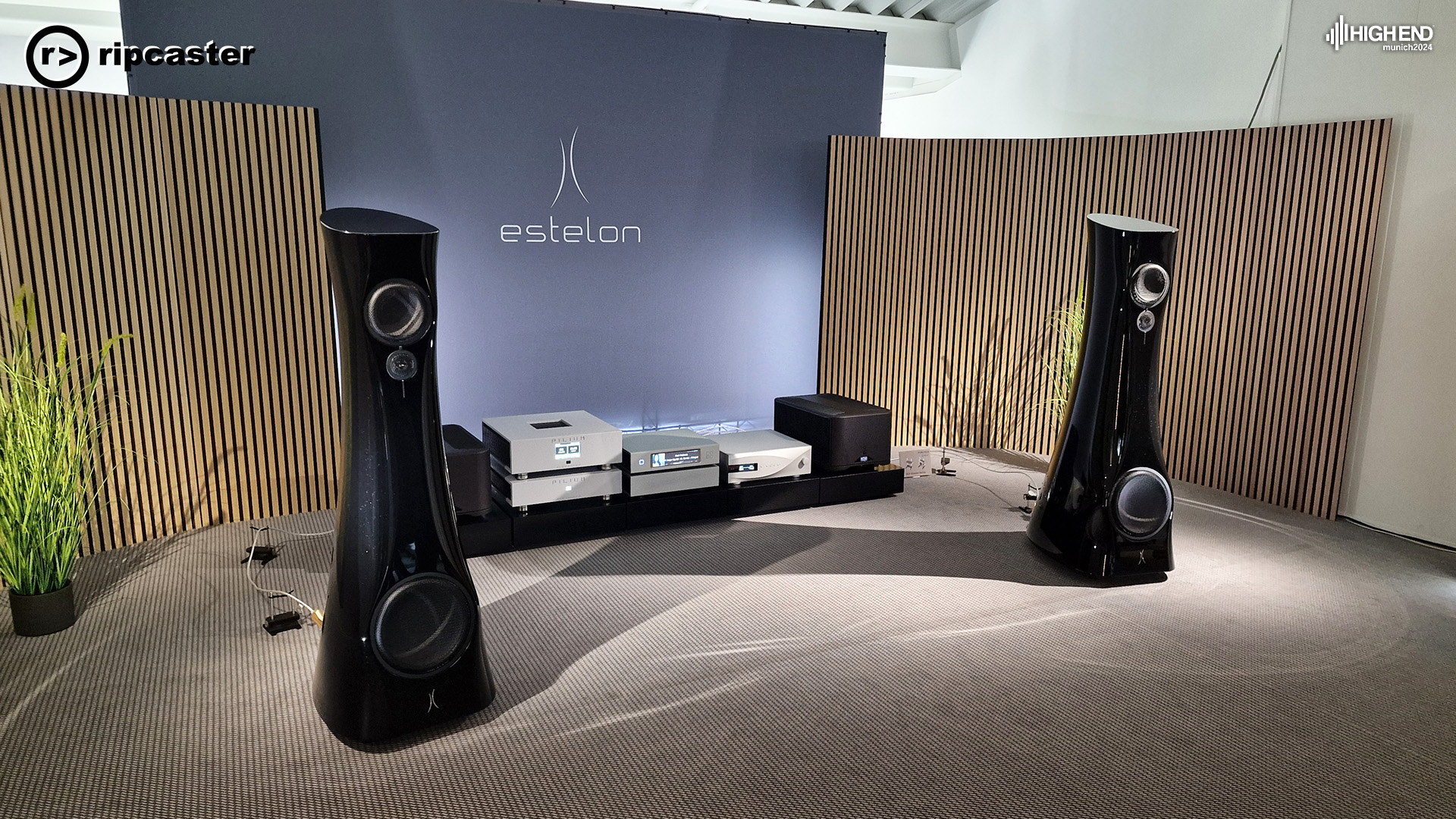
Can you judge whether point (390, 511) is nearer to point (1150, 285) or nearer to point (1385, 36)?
point (1150, 285)

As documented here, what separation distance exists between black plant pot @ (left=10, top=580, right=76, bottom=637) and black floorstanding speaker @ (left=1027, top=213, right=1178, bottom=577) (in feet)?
11.1

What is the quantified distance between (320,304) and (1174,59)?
15.5ft

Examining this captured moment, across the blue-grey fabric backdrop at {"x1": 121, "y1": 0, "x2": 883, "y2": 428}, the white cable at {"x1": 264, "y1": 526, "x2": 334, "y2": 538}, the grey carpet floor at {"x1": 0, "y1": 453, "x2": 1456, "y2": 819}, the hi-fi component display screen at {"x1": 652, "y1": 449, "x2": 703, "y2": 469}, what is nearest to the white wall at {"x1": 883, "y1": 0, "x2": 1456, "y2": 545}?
the grey carpet floor at {"x1": 0, "y1": 453, "x2": 1456, "y2": 819}

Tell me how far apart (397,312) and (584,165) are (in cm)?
266

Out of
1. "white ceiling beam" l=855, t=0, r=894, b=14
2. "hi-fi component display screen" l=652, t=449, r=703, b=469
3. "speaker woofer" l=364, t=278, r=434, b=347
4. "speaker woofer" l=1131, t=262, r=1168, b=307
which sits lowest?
"hi-fi component display screen" l=652, t=449, r=703, b=469

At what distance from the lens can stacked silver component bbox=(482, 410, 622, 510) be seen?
3512 mm

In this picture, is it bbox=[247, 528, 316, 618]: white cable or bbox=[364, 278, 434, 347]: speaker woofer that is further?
bbox=[247, 528, 316, 618]: white cable

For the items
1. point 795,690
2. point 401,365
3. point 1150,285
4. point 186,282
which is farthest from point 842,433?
point 186,282

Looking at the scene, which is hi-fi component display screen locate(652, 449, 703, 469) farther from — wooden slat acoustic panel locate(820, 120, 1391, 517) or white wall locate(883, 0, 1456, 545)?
white wall locate(883, 0, 1456, 545)

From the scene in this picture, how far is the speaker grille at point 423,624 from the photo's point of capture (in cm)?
211

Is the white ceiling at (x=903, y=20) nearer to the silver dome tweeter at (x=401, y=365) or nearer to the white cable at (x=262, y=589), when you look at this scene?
the white cable at (x=262, y=589)

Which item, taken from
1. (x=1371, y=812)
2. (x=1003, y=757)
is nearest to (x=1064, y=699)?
(x=1003, y=757)

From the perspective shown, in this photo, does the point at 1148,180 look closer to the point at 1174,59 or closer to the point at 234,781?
the point at 1174,59

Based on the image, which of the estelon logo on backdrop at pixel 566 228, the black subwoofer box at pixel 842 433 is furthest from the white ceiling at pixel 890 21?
the black subwoofer box at pixel 842 433
